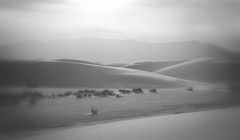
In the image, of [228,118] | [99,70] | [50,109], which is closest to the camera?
[50,109]

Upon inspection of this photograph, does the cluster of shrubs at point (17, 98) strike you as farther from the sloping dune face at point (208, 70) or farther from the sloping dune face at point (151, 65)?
the sloping dune face at point (208, 70)

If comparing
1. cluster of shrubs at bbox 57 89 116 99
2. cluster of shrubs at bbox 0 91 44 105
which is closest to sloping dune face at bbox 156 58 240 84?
cluster of shrubs at bbox 57 89 116 99

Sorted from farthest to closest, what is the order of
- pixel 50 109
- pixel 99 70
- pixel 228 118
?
pixel 228 118 < pixel 99 70 < pixel 50 109

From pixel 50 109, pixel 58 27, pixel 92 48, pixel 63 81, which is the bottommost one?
pixel 50 109

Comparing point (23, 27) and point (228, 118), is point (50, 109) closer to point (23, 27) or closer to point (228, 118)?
point (23, 27)

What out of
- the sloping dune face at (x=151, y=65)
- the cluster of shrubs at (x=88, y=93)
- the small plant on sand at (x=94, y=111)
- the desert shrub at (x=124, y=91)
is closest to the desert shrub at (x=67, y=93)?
the cluster of shrubs at (x=88, y=93)

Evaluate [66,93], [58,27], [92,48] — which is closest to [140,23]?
[92,48]

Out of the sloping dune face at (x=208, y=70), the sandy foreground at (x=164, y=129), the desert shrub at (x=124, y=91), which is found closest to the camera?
the sandy foreground at (x=164, y=129)
